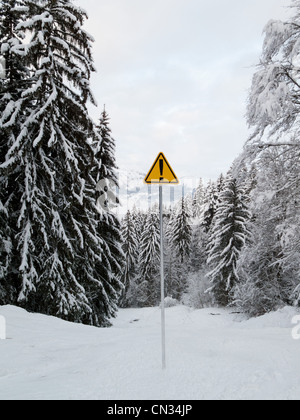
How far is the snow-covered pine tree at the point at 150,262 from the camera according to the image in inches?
1630

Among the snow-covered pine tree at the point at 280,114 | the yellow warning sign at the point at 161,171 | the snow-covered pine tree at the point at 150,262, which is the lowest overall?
the snow-covered pine tree at the point at 150,262

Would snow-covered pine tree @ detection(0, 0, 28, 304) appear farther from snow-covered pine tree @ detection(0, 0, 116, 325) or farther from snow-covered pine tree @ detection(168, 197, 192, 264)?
snow-covered pine tree @ detection(168, 197, 192, 264)

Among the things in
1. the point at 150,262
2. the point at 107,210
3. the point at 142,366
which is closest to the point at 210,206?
the point at 150,262

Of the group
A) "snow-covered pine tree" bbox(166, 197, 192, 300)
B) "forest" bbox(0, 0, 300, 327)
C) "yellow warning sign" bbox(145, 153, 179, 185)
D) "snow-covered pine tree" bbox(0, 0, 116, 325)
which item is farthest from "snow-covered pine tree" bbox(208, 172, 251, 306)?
"yellow warning sign" bbox(145, 153, 179, 185)

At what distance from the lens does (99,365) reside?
452cm

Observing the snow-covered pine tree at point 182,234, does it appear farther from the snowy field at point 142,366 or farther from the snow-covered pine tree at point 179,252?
the snowy field at point 142,366

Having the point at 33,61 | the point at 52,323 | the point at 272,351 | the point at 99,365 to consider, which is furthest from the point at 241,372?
the point at 33,61

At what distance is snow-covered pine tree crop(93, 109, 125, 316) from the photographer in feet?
52.5

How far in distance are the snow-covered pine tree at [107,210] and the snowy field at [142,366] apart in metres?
8.82

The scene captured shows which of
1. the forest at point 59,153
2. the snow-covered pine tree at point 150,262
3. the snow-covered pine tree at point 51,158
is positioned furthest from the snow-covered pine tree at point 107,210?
the snow-covered pine tree at point 150,262

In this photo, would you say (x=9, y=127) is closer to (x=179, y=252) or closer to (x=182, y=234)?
(x=182, y=234)
